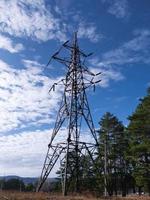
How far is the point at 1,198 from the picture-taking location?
17.9 meters

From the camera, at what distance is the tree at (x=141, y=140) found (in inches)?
1640

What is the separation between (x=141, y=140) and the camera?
142ft

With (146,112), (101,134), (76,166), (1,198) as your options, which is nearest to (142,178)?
(146,112)

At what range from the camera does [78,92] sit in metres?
27.6

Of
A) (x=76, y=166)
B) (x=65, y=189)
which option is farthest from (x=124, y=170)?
(x=65, y=189)

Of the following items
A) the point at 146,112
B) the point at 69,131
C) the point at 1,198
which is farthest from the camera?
the point at 146,112

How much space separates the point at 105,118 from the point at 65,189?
3631cm

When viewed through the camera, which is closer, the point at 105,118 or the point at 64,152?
the point at 64,152

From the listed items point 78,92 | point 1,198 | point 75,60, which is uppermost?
point 75,60

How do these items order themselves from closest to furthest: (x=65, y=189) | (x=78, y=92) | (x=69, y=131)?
(x=65, y=189) < (x=69, y=131) < (x=78, y=92)

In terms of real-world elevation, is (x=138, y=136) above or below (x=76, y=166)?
above

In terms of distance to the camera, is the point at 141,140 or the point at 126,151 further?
the point at 126,151

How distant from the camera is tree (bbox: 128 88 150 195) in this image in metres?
41.7

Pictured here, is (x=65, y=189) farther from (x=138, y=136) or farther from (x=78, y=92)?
(x=138, y=136)
